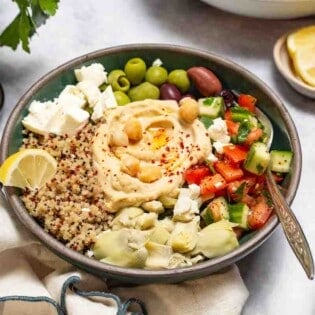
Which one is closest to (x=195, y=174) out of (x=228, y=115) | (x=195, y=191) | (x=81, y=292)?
(x=195, y=191)

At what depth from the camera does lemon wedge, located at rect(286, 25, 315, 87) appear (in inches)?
51.0

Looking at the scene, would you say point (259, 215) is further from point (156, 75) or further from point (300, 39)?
point (300, 39)

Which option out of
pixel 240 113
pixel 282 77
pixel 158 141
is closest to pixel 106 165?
pixel 158 141

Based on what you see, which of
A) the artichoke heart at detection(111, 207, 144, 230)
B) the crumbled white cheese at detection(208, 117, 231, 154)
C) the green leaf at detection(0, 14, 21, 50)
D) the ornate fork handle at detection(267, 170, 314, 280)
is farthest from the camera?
the green leaf at detection(0, 14, 21, 50)

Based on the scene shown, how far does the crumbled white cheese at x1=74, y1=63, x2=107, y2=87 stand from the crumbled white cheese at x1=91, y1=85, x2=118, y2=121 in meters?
0.03

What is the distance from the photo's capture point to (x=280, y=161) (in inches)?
43.6

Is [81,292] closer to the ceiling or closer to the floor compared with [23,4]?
closer to the floor

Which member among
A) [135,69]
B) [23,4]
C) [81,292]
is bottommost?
[81,292]

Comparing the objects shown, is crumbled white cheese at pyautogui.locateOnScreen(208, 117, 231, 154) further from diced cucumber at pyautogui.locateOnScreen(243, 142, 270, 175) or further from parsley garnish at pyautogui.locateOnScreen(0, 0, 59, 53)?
parsley garnish at pyautogui.locateOnScreen(0, 0, 59, 53)

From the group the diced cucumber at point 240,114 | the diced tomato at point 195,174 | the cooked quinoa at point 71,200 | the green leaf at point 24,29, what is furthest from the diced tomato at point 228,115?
the green leaf at point 24,29

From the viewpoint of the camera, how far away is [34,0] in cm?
120

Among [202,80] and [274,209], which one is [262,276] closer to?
Result: [274,209]

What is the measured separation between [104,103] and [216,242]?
0.31m

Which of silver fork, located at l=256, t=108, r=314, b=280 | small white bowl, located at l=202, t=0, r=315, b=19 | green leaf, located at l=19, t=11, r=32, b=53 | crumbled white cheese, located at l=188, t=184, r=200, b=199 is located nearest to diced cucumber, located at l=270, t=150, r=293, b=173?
silver fork, located at l=256, t=108, r=314, b=280
